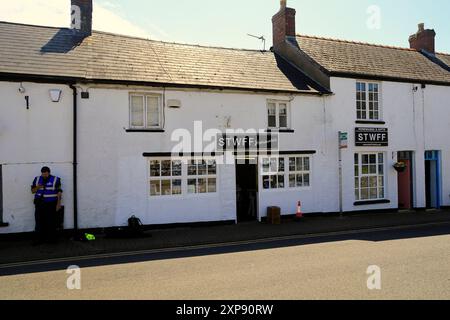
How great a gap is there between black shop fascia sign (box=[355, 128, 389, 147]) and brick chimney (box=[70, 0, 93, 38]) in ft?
36.5

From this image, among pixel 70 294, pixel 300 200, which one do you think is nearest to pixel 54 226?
pixel 70 294

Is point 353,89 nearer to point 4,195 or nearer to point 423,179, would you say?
point 423,179

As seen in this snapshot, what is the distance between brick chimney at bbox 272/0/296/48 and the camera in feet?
59.8

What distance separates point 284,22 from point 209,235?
11.1 meters

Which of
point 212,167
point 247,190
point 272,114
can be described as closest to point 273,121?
point 272,114

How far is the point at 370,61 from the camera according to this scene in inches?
703

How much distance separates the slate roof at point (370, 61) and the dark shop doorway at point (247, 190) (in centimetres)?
491

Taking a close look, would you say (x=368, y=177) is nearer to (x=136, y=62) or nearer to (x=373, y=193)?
(x=373, y=193)

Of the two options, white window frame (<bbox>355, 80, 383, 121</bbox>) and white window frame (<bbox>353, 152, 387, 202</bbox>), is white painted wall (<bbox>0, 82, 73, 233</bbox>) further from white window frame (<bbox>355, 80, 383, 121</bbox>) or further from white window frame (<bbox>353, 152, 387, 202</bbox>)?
white window frame (<bbox>355, 80, 383, 121</bbox>)

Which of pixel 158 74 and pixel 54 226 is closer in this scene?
pixel 54 226

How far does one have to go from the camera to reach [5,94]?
11.3 m

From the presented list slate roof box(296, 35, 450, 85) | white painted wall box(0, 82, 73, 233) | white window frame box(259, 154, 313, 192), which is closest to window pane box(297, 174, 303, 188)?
white window frame box(259, 154, 313, 192)
